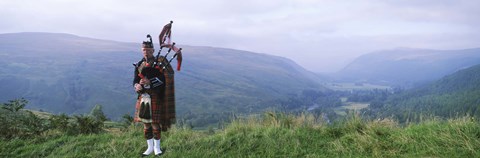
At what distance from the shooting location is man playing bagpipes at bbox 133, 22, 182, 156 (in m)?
8.73

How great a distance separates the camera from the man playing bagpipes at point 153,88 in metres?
8.73

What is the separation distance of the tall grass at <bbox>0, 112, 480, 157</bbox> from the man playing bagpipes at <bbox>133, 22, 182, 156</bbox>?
0.59 m

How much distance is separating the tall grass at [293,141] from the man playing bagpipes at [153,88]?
1.95 ft

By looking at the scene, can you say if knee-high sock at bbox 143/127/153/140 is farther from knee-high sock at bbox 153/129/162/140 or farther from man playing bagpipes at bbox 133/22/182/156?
knee-high sock at bbox 153/129/162/140

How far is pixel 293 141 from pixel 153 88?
3426mm

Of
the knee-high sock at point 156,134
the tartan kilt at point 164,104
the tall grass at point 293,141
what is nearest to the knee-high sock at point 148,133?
the knee-high sock at point 156,134

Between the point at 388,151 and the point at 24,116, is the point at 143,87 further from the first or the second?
the point at 388,151

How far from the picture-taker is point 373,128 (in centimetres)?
845

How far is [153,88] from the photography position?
873 centimetres

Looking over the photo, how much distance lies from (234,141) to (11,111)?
23.4 ft

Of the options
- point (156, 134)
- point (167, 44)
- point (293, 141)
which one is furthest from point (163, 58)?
point (293, 141)

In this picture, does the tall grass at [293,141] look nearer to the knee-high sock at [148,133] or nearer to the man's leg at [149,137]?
the man's leg at [149,137]

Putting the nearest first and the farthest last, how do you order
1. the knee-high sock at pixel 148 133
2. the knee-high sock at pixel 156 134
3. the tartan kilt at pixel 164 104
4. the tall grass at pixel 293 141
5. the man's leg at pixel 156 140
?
the tall grass at pixel 293 141
the man's leg at pixel 156 140
the knee-high sock at pixel 156 134
the knee-high sock at pixel 148 133
the tartan kilt at pixel 164 104

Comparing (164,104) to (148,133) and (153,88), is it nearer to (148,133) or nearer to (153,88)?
(153,88)
